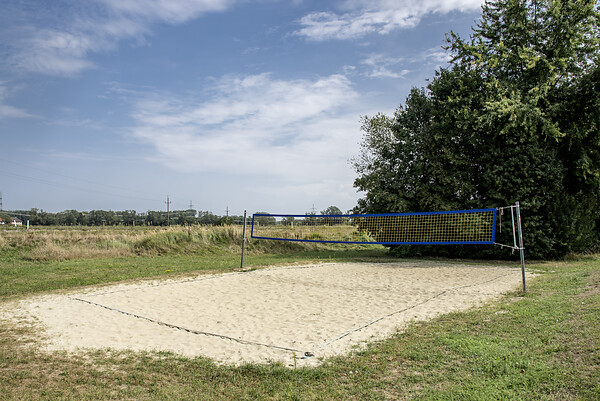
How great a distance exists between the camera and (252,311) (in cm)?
750

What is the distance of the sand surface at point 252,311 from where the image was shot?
560 centimetres

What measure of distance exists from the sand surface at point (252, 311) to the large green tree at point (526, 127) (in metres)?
4.79

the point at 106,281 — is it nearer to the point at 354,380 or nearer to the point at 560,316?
the point at 354,380

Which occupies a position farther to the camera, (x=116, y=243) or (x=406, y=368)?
(x=116, y=243)

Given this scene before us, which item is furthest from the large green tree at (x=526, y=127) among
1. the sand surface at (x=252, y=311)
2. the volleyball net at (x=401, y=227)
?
the sand surface at (x=252, y=311)

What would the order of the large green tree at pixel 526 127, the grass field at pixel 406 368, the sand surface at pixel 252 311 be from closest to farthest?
1. the grass field at pixel 406 368
2. the sand surface at pixel 252 311
3. the large green tree at pixel 526 127

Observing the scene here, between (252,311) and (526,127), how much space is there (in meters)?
12.0

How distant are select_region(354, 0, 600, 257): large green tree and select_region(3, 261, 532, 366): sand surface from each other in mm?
4787

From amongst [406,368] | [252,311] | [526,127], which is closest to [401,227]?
[526,127]

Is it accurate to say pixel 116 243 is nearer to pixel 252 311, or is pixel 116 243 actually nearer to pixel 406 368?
pixel 252 311

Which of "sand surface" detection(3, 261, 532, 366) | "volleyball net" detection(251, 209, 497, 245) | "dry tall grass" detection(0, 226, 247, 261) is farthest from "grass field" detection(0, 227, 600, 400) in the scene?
"dry tall grass" detection(0, 226, 247, 261)

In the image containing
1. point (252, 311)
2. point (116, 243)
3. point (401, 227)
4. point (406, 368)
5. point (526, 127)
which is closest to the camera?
point (406, 368)

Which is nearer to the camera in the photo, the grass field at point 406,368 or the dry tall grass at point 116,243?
the grass field at point 406,368

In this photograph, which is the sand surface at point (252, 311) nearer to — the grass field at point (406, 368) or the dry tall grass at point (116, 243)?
the grass field at point (406, 368)
